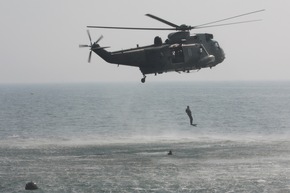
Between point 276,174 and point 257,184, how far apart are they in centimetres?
634

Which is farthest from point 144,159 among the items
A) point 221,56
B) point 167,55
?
point 167,55

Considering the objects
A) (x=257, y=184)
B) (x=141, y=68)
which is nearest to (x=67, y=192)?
(x=141, y=68)

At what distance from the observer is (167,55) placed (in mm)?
52000

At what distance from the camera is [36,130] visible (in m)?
123

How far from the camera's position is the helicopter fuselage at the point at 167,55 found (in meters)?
51.1

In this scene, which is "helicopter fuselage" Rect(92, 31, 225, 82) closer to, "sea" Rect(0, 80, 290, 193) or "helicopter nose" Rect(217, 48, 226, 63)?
"helicopter nose" Rect(217, 48, 226, 63)

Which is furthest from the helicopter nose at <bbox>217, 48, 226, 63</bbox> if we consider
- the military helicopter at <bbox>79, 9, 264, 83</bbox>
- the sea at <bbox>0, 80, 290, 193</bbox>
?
the sea at <bbox>0, 80, 290, 193</bbox>

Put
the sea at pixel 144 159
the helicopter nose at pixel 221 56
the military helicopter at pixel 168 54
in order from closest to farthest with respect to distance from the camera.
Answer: the military helicopter at pixel 168 54 → the sea at pixel 144 159 → the helicopter nose at pixel 221 56

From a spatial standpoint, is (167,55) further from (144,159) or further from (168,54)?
(144,159)

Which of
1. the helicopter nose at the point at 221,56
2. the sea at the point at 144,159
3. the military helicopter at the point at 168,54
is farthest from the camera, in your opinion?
the helicopter nose at the point at 221,56

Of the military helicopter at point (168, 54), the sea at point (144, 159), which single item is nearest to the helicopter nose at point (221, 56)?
the military helicopter at point (168, 54)

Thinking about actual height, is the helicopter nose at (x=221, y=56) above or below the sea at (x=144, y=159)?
above

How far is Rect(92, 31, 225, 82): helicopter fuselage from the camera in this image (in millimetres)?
51062

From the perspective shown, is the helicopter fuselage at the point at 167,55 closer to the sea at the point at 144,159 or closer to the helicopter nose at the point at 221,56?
the helicopter nose at the point at 221,56
